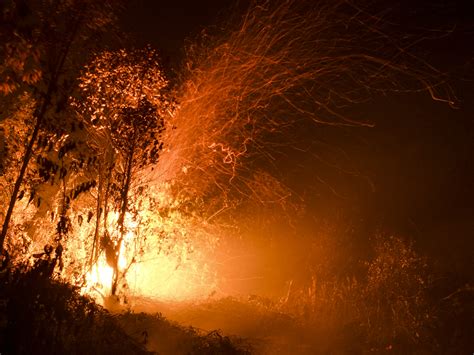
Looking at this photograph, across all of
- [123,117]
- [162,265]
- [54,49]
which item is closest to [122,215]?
[123,117]

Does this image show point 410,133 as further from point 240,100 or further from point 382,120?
point 240,100

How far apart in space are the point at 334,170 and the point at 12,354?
1413 centimetres

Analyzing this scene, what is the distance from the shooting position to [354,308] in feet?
32.3

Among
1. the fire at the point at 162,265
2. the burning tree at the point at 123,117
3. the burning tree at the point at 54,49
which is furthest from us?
the fire at the point at 162,265

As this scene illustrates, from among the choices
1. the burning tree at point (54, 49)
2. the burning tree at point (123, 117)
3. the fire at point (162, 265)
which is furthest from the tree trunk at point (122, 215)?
the burning tree at point (54, 49)

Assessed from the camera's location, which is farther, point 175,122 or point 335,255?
point 335,255

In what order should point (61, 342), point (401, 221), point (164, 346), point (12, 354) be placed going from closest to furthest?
point (12, 354)
point (61, 342)
point (164, 346)
point (401, 221)

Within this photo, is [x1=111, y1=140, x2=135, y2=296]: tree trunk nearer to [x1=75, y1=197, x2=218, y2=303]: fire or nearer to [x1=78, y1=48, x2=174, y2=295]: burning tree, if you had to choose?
[x1=78, y1=48, x2=174, y2=295]: burning tree

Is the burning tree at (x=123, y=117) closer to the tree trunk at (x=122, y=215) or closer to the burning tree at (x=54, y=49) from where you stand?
the tree trunk at (x=122, y=215)

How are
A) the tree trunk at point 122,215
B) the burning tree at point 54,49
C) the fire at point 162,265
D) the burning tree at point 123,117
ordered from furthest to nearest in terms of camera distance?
the fire at point 162,265 < the tree trunk at point 122,215 < the burning tree at point 123,117 < the burning tree at point 54,49

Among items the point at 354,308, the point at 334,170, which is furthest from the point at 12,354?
the point at 334,170

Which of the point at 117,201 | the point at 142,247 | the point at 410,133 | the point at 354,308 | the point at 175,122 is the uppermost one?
the point at 410,133

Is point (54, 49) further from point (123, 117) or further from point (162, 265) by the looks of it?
point (162, 265)

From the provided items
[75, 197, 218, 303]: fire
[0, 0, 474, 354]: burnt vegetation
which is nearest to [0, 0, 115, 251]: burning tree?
[0, 0, 474, 354]: burnt vegetation
